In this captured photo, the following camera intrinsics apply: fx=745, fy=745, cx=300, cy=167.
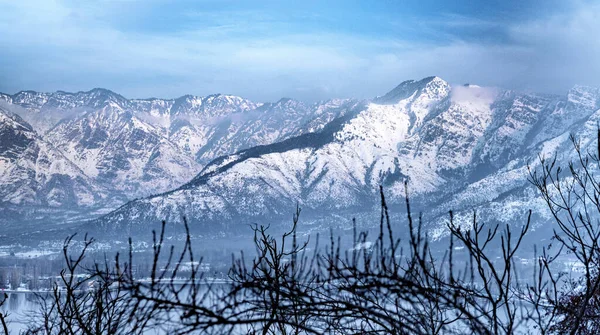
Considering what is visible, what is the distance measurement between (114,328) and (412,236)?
22.0 ft

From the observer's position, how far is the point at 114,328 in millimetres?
12500

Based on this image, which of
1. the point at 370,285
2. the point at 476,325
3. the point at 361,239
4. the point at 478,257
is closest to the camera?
the point at 370,285

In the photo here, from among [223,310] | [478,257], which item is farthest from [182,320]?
[478,257]

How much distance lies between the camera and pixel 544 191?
12133mm

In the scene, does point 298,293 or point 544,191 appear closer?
point 298,293

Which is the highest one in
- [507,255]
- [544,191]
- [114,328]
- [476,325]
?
[544,191]

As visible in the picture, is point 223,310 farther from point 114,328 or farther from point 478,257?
point 114,328

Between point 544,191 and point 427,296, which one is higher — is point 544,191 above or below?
above

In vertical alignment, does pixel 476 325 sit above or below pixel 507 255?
below

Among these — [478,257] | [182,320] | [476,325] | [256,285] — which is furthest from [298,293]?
[478,257]

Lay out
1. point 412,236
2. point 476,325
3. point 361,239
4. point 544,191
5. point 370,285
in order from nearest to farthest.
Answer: point 370,285
point 476,325
point 412,236
point 361,239
point 544,191

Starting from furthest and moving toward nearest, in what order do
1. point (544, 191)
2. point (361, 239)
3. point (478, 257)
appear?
point (544, 191), point (361, 239), point (478, 257)

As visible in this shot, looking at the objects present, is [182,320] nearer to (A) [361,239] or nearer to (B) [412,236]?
(B) [412,236]

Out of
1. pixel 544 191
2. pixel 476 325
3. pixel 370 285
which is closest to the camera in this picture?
pixel 370 285
